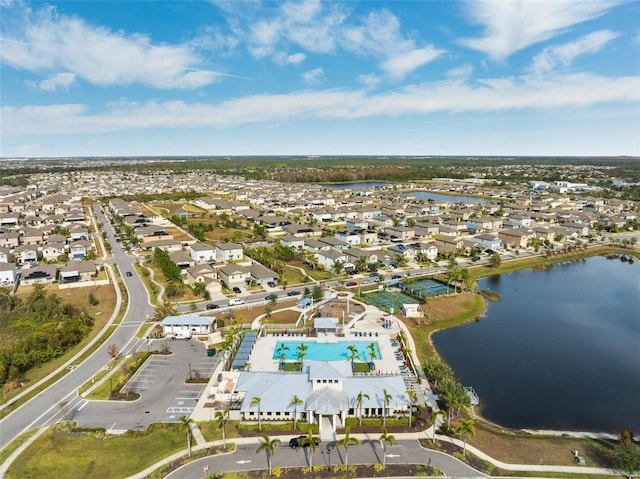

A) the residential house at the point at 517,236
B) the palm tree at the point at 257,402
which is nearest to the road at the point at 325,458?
the palm tree at the point at 257,402

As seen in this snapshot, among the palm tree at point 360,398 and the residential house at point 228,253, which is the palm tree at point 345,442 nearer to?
the palm tree at point 360,398

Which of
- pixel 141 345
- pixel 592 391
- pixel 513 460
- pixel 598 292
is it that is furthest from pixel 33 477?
pixel 598 292

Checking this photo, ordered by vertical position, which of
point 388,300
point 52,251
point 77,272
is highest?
point 52,251

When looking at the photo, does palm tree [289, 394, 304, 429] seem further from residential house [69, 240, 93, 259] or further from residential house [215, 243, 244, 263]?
residential house [69, 240, 93, 259]

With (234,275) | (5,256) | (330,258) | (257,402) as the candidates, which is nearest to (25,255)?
(5,256)

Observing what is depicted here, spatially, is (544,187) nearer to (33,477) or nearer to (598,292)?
(598,292)

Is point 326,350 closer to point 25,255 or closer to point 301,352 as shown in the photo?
point 301,352

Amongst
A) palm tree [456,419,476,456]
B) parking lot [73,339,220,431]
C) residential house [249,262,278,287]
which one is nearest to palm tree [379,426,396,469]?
palm tree [456,419,476,456]
